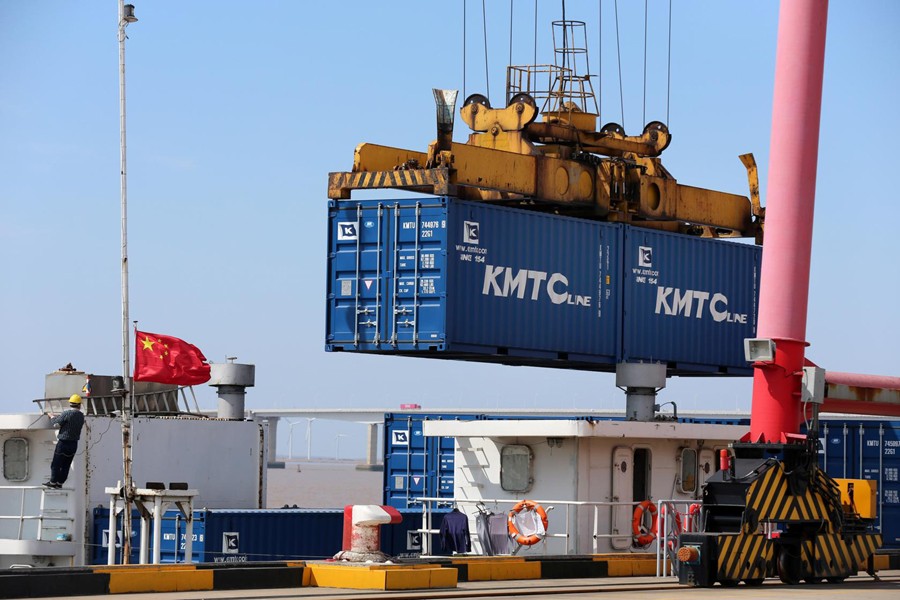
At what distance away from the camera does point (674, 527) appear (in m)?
20.9

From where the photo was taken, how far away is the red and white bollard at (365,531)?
16594 mm

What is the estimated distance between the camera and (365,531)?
16750 mm

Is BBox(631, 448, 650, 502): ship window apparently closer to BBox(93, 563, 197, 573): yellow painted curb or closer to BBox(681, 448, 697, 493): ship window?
BBox(681, 448, 697, 493): ship window

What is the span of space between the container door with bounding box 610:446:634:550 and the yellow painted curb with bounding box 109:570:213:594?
824 centimetres

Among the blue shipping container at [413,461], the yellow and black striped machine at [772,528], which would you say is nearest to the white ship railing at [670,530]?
the yellow and black striped machine at [772,528]

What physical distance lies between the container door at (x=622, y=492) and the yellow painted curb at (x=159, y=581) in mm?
8238

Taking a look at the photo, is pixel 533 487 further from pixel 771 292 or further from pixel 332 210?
pixel 332 210

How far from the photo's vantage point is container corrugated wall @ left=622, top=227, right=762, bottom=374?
94.9ft

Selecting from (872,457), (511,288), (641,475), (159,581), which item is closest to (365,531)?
(159,581)

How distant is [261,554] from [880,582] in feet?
35.5

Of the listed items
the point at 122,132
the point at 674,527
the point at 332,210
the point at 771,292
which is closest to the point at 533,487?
the point at 674,527

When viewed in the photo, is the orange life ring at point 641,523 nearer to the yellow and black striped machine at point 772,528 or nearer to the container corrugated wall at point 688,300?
the yellow and black striped machine at point 772,528

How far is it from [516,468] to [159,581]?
27.3ft

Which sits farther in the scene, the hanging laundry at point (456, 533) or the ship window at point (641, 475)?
the ship window at point (641, 475)
